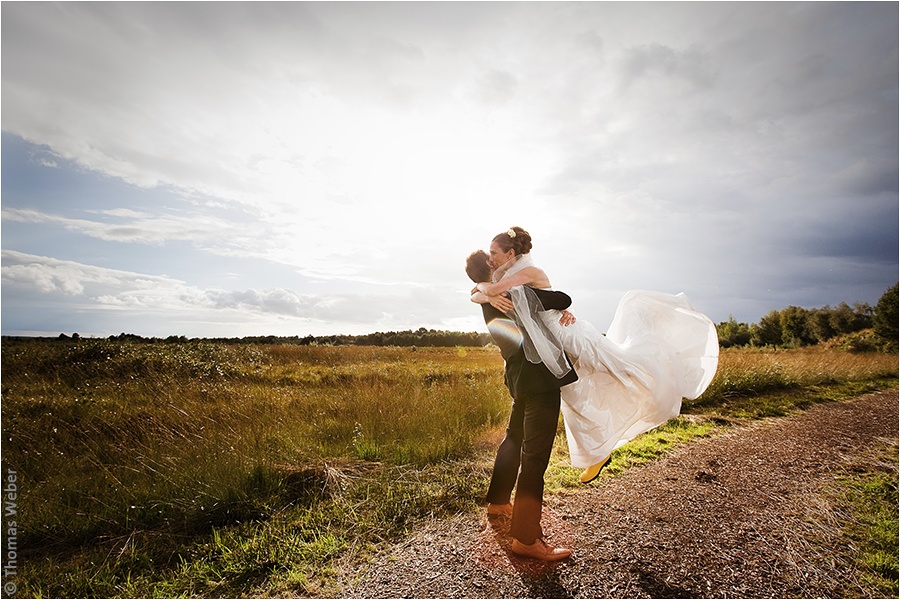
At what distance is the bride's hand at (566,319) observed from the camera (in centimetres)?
409

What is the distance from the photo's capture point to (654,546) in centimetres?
386

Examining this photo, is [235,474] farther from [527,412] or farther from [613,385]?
[613,385]

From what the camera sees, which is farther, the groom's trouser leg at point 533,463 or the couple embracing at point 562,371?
the couple embracing at point 562,371

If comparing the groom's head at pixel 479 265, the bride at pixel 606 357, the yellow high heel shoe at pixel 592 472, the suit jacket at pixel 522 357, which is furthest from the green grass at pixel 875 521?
the groom's head at pixel 479 265

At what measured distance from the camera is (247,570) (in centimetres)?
363

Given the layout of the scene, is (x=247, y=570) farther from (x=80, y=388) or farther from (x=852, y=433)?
(x=852, y=433)

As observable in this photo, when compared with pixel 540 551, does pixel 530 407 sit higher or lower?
higher

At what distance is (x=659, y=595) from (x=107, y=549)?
4.55 meters

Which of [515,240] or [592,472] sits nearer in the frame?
[515,240]

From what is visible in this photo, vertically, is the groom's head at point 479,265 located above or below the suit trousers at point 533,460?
above

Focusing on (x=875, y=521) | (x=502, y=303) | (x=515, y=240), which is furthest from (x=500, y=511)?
(x=875, y=521)

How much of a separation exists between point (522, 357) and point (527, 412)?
18.1 inches

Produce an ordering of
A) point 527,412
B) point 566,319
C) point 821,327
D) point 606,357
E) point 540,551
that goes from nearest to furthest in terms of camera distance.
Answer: point 540,551 → point 527,412 → point 566,319 → point 606,357 → point 821,327

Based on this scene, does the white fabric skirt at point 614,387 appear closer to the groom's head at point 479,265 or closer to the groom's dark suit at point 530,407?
the groom's dark suit at point 530,407
